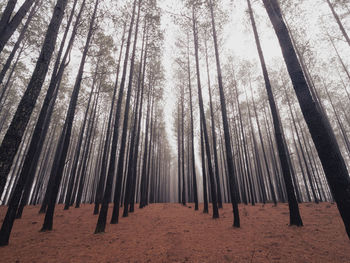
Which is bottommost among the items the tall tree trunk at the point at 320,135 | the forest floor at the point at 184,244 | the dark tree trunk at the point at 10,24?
the forest floor at the point at 184,244

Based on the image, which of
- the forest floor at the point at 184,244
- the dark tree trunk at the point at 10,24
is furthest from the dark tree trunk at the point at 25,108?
the forest floor at the point at 184,244

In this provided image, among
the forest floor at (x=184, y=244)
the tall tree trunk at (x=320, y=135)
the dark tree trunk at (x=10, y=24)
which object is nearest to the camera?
the tall tree trunk at (x=320, y=135)

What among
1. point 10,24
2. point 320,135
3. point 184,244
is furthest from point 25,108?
point 320,135

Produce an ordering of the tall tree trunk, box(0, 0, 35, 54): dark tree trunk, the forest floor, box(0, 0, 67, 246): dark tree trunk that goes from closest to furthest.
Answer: the tall tree trunk
box(0, 0, 67, 246): dark tree trunk
the forest floor
box(0, 0, 35, 54): dark tree trunk

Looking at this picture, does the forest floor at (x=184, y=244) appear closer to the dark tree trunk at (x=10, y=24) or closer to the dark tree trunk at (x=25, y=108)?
the dark tree trunk at (x=25, y=108)

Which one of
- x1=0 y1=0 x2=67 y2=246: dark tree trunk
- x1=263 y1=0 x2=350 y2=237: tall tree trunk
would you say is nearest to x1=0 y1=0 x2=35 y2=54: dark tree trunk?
x1=0 y1=0 x2=67 y2=246: dark tree trunk

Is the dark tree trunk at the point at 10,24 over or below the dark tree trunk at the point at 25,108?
over

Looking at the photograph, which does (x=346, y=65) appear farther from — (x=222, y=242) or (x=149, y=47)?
(x=222, y=242)

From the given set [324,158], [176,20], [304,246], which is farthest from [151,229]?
[176,20]

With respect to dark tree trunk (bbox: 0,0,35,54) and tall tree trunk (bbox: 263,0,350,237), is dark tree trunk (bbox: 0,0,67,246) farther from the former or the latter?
tall tree trunk (bbox: 263,0,350,237)

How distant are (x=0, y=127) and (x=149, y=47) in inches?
807

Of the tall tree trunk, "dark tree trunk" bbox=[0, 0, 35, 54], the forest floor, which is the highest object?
"dark tree trunk" bbox=[0, 0, 35, 54]

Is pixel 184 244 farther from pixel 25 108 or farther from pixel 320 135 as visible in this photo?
pixel 25 108

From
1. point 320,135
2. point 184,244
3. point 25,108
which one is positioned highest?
point 25,108
